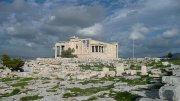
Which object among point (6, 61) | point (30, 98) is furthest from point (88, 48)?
point (30, 98)

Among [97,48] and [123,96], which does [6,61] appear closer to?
[123,96]

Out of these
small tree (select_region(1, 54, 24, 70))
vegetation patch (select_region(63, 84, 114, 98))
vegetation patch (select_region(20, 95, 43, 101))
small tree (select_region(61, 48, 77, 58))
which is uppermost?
small tree (select_region(61, 48, 77, 58))

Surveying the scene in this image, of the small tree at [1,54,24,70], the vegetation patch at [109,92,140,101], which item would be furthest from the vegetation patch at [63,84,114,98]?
the small tree at [1,54,24,70]

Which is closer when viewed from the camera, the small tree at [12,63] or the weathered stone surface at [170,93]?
the weathered stone surface at [170,93]

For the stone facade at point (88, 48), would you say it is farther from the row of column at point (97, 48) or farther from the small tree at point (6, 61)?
the small tree at point (6, 61)

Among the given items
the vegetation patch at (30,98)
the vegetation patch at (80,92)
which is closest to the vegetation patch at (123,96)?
the vegetation patch at (80,92)

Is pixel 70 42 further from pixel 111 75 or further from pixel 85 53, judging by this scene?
pixel 111 75

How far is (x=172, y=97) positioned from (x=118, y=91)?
48.9 ft

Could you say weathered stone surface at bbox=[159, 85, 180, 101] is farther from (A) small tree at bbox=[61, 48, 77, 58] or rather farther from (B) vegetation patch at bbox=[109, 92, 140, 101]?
(A) small tree at bbox=[61, 48, 77, 58]

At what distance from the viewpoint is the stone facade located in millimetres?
160875

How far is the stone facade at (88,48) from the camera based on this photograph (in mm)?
160875

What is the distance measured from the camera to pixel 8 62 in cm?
8988

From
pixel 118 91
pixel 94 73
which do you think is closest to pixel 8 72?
pixel 94 73

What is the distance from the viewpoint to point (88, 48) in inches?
6481
